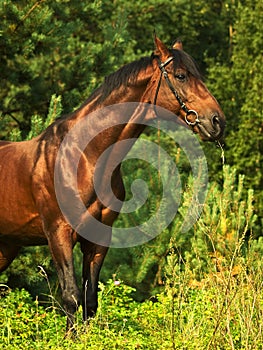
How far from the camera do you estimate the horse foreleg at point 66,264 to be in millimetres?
6258

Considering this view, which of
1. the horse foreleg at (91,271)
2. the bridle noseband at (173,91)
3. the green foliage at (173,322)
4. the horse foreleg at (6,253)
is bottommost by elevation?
the green foliage at (173,322)

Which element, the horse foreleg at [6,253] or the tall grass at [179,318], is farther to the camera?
the horse foreleg at [6,253]

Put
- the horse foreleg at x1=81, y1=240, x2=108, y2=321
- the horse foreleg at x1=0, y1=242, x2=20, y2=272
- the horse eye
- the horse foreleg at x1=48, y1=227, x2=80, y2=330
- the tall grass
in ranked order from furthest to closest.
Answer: the horse foreleg at x1=0, y1=242, x2=20, y2=272 → the horse foreleg at x1=81, y1=240, x2=108, y2=321 → the horse foreleg at x1=48, y1=227, x2=80, y2=330 → the horse eye → the tall grass

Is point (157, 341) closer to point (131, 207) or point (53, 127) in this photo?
point (53, 127)

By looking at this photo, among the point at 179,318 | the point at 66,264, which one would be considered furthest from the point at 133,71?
the point at 179,318

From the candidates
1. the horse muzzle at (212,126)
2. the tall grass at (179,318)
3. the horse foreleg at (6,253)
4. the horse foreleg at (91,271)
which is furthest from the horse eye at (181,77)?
the horse foreleg at (6,253)

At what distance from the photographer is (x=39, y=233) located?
6.70m

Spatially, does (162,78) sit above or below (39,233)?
above

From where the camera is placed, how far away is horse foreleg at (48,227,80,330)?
20.5 feet

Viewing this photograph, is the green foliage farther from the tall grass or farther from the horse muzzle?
the horse muzzle

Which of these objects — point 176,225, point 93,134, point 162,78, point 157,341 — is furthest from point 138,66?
point 176,225

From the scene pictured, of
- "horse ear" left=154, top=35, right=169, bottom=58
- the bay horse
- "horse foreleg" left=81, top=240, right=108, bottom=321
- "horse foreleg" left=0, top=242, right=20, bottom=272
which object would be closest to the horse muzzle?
the bay horse

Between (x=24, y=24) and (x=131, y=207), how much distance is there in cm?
263

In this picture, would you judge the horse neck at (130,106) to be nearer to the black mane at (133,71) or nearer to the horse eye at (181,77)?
the black mane at (133,71)
